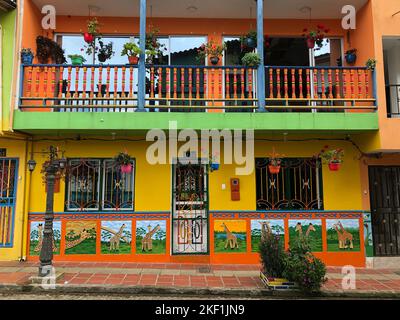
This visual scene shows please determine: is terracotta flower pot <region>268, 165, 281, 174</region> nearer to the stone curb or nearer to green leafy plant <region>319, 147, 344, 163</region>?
green leafy plant <region>319, 147, 344, 163</region>

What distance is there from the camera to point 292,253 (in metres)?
6.62

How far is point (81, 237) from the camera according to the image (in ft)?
28.3

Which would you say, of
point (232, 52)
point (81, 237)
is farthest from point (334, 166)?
point (81, 237)

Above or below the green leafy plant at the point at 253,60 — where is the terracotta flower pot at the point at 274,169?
below

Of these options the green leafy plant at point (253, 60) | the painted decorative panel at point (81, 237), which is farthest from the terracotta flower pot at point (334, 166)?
the painted decorative panel at point (81, 237)

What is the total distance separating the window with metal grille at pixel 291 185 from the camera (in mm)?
8891

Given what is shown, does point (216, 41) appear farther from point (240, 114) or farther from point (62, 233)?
point (62, 233)

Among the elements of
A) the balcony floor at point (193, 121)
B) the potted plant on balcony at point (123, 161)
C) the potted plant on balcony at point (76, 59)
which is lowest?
the potted plant on balcony at point (123, 161)

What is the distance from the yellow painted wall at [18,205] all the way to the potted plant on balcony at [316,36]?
8.13 metres

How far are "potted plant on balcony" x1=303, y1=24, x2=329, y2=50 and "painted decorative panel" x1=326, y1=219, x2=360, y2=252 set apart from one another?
16.0ft

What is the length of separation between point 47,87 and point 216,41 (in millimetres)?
4670

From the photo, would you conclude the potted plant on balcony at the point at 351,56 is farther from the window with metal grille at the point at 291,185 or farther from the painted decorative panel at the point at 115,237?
the painted decorative panel at the point at 115,237
